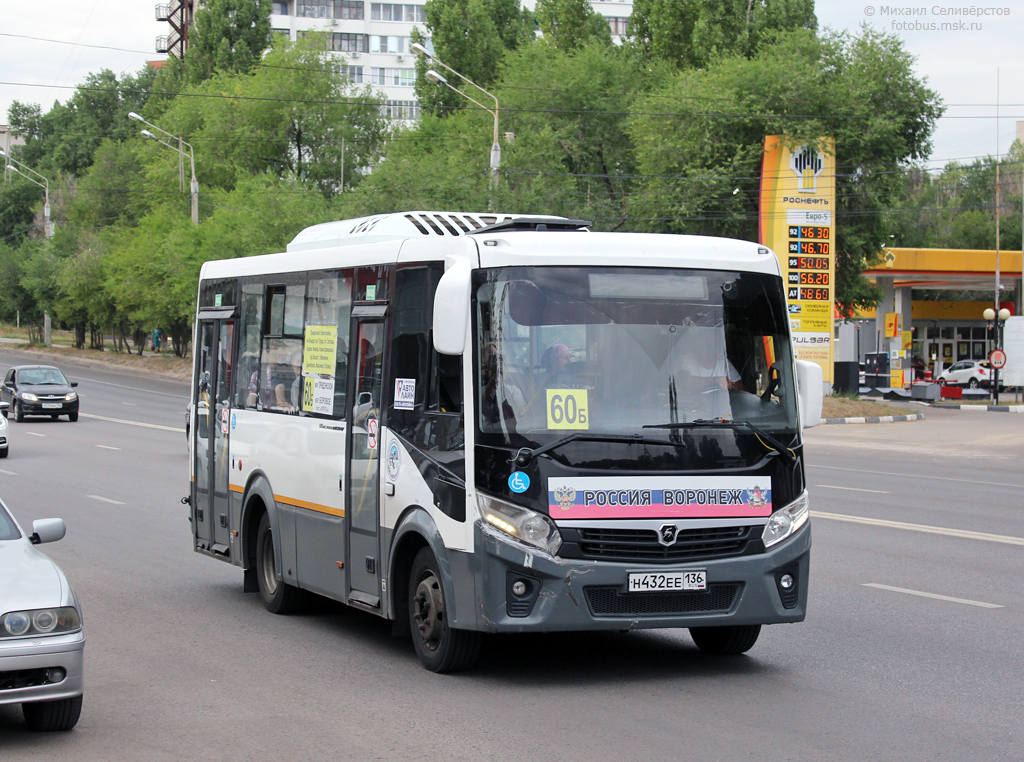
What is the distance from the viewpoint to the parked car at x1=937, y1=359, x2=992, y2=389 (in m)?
58.0

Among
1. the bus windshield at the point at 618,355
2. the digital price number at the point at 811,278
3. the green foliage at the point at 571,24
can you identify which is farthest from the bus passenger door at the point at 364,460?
the green foliage at the point at 571,24

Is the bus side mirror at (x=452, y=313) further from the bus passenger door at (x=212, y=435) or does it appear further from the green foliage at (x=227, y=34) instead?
the green foliage at (x=227, y=34)

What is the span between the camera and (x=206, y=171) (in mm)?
65250

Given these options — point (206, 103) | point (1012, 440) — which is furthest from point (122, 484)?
point (206, 103)

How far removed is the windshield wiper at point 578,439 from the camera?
6.97 meters

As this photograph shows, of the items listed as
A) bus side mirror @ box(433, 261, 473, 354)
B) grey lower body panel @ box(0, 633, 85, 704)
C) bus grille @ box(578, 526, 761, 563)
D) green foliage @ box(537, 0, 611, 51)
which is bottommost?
grey lower body panel @ box(0, 633, 85, 704)

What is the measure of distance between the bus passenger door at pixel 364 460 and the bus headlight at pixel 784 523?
2.39 meters

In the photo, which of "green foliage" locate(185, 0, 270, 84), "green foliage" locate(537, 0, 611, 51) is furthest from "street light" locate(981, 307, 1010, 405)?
"green foliage" locate(185, 0, 270, 84)

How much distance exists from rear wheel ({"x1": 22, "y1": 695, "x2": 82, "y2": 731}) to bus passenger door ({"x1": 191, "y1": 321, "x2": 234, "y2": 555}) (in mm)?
4546

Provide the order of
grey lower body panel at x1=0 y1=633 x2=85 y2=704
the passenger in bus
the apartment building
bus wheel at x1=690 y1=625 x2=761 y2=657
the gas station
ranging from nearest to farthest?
grey lower body panel at x1=0 y1=633 x2=85 y2=704
the passenger in bus
bus wheel at x1=690 y1=625 x2=761 y2=657
the gas station
the apartment building

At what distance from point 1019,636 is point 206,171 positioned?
60933mm

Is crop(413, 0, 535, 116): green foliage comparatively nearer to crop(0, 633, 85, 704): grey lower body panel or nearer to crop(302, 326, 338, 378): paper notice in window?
crop(302, 326, 338, 378): paper notice in window

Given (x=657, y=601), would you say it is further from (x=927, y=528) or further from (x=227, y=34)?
(x=227, y=34)

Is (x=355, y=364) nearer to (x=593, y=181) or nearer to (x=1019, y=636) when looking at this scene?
(x=1019, y=636)
